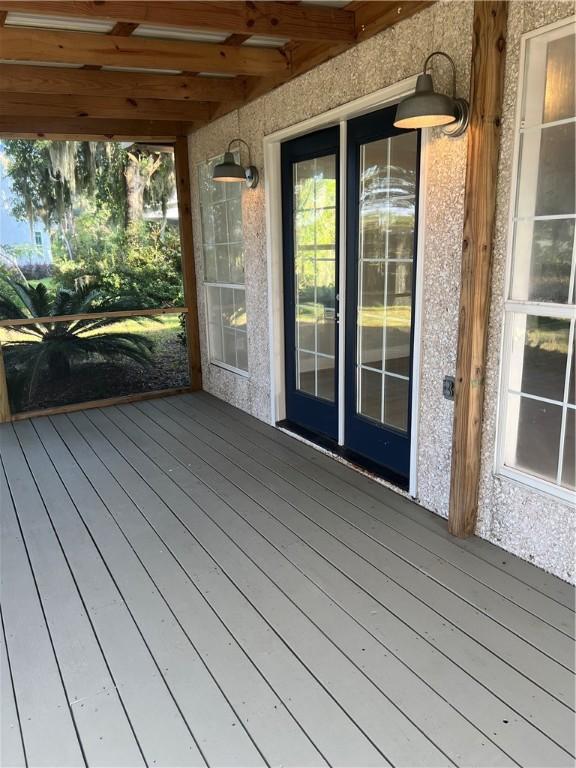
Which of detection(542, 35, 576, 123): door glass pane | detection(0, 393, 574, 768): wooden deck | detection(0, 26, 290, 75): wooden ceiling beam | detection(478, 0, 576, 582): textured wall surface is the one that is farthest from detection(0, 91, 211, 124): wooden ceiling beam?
detection(542, 35, 576, 123): door glass pane

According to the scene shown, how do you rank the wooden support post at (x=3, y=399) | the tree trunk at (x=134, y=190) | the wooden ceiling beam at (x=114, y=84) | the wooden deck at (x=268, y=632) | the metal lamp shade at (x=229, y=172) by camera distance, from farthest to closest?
the tree trunk at (x=134, y=190) < the wooden support post at (x=3, y=399) < the metal lamp shade at (x=229, y=172) < the wooden ceiling beam at (x=114, y=84) < the wooden deck at (x=268, y=632)

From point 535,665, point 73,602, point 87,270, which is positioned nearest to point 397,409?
point 535,665

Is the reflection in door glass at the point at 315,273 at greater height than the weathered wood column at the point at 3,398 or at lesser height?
greater

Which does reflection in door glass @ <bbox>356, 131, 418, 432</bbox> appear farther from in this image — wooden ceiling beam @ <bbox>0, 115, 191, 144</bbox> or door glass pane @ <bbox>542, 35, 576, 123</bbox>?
wooden ceiling beam @ <bbox>0, 115, 191, 144</bbox>

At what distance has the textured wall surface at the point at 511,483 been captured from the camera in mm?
2217

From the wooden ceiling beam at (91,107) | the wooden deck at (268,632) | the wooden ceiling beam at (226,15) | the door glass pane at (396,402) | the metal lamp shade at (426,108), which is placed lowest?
the wooden deck at (268,632)

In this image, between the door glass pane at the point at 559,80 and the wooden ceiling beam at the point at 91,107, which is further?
the wooden ceiling beam at the point at 91,107

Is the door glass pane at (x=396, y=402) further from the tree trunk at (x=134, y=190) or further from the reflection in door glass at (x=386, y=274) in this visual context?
the tree trunk at (x=134, y=190)

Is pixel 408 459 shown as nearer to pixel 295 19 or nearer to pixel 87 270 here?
pixel 295 19

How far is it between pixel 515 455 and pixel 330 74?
249cm

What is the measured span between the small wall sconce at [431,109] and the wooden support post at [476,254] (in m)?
0.08

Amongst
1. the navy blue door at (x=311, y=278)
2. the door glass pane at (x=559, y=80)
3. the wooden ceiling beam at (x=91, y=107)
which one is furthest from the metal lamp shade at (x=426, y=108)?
the wooden ceiling beam at (x=91, y=107)

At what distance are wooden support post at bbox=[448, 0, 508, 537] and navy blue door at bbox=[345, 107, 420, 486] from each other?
1.82ft

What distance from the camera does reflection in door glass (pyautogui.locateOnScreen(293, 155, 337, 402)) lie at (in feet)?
12.2
